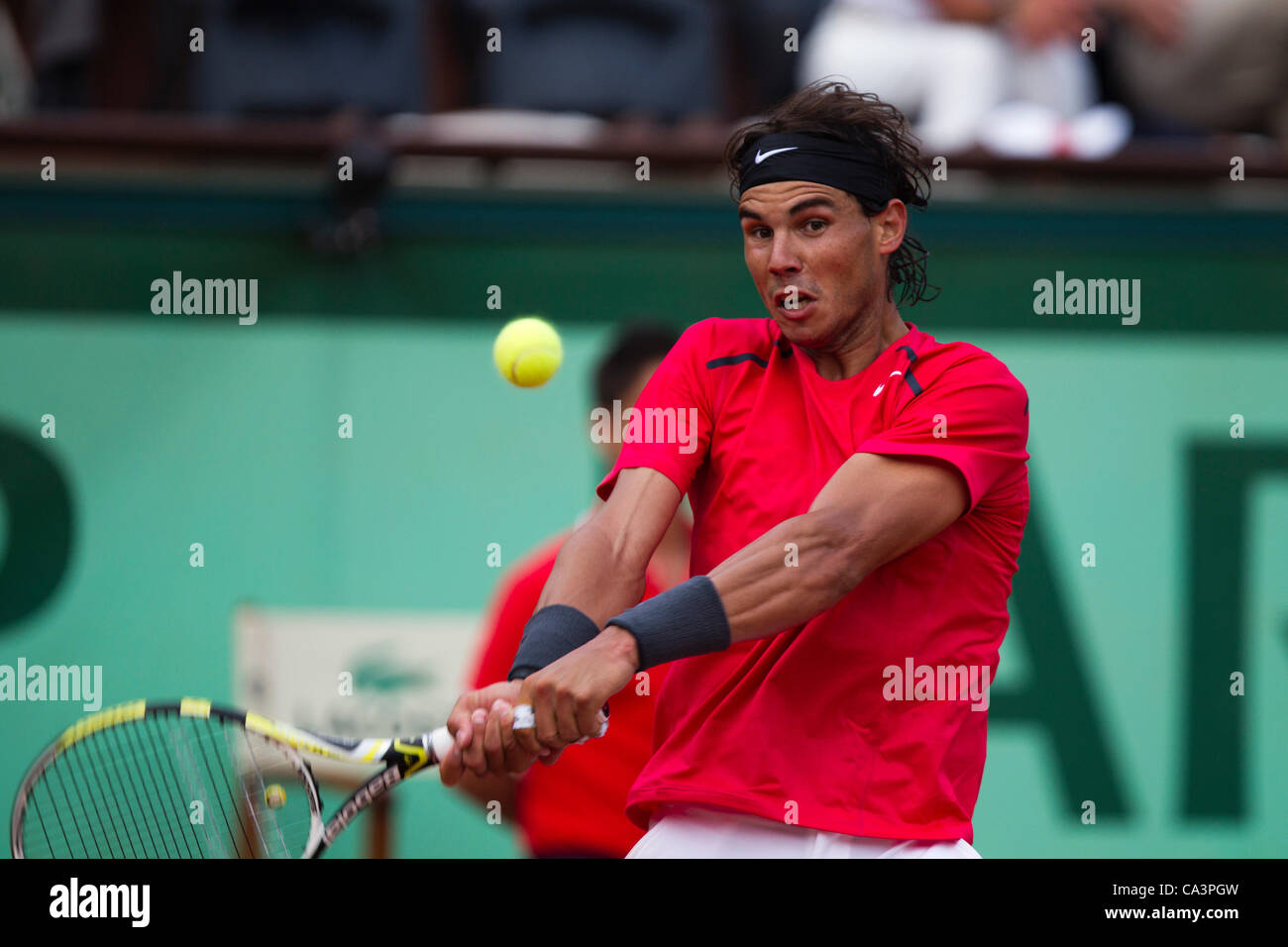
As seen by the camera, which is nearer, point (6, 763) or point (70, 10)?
point (6, 763)

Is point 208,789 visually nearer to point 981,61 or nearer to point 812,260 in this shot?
point 812,260

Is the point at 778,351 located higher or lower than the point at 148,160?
lower

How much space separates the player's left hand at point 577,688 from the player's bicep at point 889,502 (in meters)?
0.43

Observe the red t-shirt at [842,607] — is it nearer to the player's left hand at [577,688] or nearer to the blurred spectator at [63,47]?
the player's left hand at [577,688]

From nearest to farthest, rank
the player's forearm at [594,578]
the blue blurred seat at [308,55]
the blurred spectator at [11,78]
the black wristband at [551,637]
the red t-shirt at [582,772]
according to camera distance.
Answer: the black wristband at [551,637] → the player's forearm at [594,578] → the red t-shirt at [582,772] → the blurred spectator at [11,78] → the blue blurred seat at [308,55]

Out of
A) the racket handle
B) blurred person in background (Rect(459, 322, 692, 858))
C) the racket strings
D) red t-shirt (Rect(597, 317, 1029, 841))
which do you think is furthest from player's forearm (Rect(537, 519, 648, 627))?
blurred person in background (Rect(459, 322, 692, 858))

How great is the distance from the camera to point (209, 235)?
5586 mm

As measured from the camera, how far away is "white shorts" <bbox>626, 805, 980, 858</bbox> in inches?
111

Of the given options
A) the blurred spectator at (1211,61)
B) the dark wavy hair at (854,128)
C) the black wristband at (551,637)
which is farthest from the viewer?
the blurred spectator at (1211,61)

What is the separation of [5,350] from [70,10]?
5.32ft

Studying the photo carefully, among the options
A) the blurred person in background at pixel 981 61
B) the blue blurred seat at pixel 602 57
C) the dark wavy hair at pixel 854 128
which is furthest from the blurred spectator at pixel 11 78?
the dark wavy hair at pixel 854 128

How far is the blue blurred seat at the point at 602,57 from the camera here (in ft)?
20.5

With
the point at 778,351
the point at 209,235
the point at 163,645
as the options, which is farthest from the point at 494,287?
the point at 778,351

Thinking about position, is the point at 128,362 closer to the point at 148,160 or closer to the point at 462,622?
the point at 148,160
